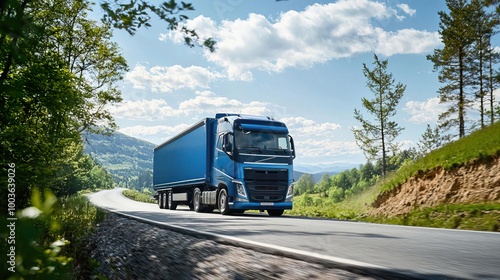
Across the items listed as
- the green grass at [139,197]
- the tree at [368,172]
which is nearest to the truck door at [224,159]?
the green grass at [139,197]

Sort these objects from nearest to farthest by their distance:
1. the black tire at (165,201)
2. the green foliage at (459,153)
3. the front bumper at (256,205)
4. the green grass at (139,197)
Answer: the green foliage at (459,153), the front bumper at (256,205), the black tire at (165,201), the green grass at (139,197)

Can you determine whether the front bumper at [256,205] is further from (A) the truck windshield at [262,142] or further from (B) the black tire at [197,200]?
(B) the black tire at [197,200]

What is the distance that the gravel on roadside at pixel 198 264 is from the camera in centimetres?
313

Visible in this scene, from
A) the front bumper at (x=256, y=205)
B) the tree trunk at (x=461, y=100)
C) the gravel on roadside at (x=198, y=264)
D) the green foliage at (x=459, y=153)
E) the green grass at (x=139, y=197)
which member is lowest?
the green grass at (x=139, y=197)

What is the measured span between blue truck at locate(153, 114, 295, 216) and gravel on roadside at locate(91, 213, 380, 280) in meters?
9.37

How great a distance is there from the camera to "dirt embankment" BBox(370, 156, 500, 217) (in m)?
10.2

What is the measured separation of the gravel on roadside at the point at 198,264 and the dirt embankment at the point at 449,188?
831 cm

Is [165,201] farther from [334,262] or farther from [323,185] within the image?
[323,185]

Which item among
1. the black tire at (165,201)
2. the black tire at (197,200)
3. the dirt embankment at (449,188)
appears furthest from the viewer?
the black tire at (165,201)

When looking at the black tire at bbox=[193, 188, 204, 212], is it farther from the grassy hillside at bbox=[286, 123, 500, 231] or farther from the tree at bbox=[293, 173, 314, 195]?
the tree at bbox=[293, 173, 314, 195]

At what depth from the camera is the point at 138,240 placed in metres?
5.77

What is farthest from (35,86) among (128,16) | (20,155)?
(128,16)

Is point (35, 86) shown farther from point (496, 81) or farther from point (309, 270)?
point (496, 81)

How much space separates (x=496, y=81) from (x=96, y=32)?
31.9 metres
